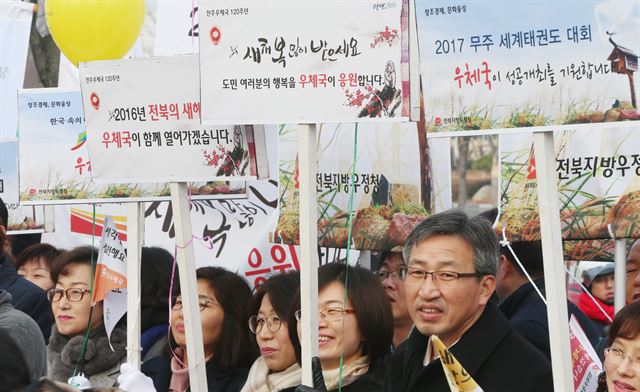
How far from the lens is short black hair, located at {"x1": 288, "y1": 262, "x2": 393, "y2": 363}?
4547 mm

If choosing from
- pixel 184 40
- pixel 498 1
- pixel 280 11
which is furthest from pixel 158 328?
pixel 498 1

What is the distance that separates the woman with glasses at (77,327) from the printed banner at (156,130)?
1.03 m

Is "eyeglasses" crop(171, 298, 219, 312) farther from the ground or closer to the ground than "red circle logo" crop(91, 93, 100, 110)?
closer to the ground

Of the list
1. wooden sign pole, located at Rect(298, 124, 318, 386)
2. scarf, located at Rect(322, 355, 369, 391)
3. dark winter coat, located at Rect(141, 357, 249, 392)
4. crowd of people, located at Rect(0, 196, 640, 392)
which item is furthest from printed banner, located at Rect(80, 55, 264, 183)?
dark winter coat, located at Rect(141, 357, 249, 392)

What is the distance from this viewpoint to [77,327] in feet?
18.8

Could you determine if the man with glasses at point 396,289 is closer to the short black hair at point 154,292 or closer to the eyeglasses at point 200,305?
the eyeglasses at point 200,305

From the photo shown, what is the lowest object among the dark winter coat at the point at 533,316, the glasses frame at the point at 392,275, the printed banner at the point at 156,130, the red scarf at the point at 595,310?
the red scarf at the point at 595,310

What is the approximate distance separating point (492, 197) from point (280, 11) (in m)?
28.8

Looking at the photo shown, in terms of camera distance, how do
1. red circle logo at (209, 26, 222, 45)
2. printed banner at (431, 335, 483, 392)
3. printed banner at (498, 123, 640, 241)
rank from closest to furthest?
printed banner at (431, 335, 483, 392) → red circle logo at (209, 26, 222, 45) → printed banner at (498, 123, 640, 241)

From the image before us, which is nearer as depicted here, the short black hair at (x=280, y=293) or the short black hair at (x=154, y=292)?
the short black hair at (x=280, y=293)

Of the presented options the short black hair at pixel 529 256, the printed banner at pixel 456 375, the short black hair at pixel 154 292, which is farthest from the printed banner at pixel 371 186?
the printed banner at pixel 456 375

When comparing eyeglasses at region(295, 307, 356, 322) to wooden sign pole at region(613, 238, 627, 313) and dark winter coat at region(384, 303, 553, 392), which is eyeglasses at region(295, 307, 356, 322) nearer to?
dark winter coat at region(384, 303, 553, 392)

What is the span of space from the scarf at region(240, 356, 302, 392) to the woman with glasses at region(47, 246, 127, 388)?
0.89 meters

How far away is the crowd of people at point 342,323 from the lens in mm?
A: 3775
